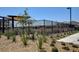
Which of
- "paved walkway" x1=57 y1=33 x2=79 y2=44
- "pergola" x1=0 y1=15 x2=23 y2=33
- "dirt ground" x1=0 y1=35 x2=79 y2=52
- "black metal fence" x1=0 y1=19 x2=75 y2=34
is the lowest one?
"dirt ground" x1=0 y1=35 x2=79 y2=52

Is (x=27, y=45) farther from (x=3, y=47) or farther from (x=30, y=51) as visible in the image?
(x=3, y=47)

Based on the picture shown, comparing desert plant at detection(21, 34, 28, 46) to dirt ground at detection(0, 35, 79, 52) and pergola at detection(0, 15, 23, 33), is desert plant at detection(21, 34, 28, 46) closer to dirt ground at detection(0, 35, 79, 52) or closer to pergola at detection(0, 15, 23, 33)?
dirt ground at detection(0, 35, 79, 52)

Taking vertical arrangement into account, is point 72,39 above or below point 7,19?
below

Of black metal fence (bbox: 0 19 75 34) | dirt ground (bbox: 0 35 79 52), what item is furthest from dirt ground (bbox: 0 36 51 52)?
black metal fence (bbox: 0 19 75 34)

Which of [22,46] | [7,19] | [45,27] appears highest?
[7,19]

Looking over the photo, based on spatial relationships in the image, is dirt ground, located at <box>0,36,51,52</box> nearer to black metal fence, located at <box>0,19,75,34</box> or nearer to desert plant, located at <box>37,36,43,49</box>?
desert plant, located at <box>37,36,43,49</box>

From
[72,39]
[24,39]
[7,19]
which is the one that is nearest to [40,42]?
[24,39]

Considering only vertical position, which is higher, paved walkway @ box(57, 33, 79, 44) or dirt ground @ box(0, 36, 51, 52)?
paved walkway @ box(57, 33, 79, 44)

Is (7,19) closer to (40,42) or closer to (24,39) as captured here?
(24,39)

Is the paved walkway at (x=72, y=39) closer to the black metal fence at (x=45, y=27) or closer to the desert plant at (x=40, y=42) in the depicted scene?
the black metal fence at (x=45, y=27)
